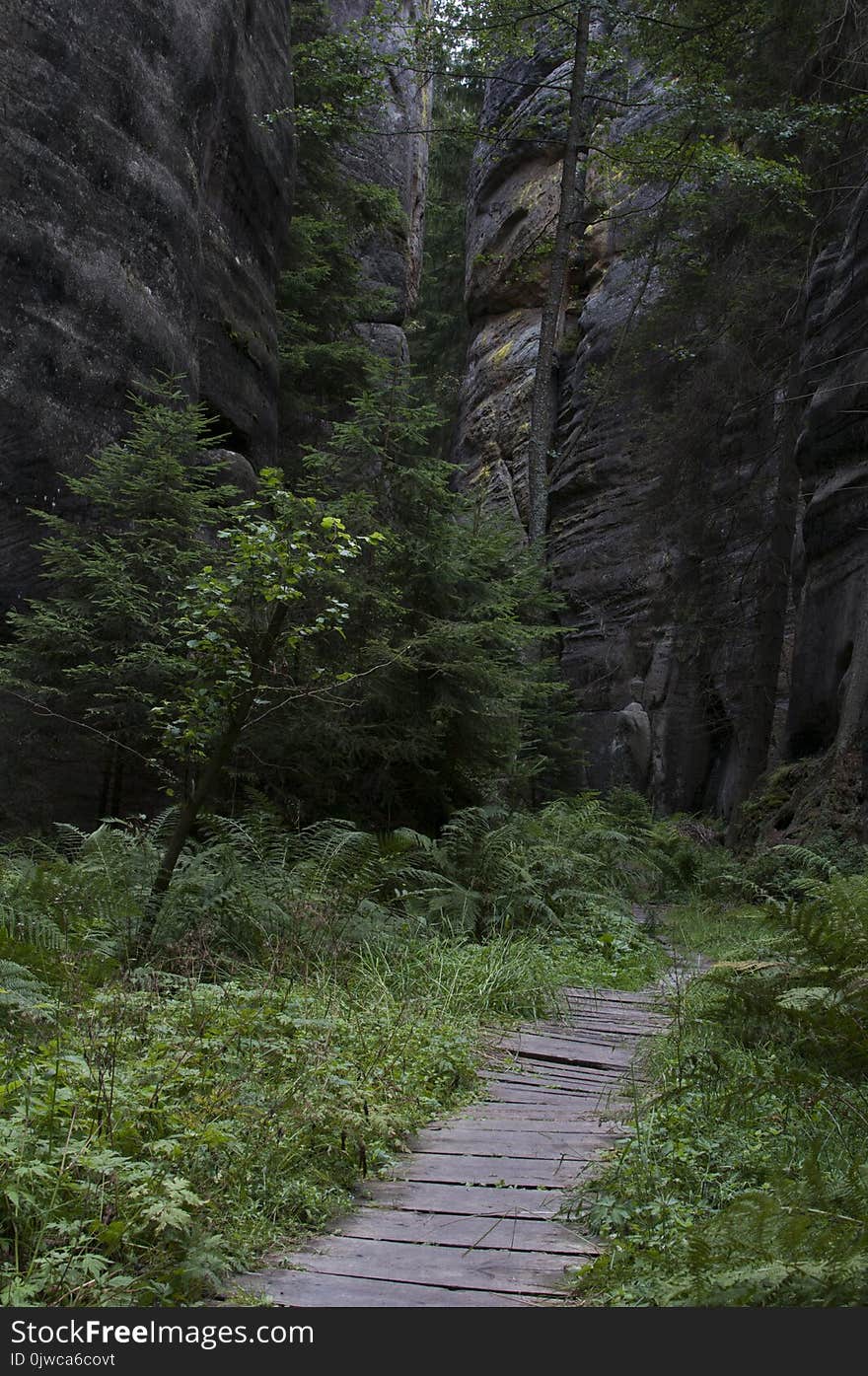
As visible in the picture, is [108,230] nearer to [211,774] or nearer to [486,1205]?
[211,774]

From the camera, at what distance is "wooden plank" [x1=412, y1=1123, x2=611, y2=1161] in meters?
3.97

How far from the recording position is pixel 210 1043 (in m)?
4.14

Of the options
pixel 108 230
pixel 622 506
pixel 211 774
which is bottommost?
pixel 211 774

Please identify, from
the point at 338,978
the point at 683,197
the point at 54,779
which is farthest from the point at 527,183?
the point at 338,978

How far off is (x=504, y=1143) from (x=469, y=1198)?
63 cm

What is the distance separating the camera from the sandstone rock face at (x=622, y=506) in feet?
56.4

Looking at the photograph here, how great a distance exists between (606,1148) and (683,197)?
16.6m

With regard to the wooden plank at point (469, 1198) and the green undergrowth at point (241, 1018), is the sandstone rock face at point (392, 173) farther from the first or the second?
the wooden plank at point (469, 1198)

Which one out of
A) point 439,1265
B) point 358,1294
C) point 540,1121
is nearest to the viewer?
point 358,1294

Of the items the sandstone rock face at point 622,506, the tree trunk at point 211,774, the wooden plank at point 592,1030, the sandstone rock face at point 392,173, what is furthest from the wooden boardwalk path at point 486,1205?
the sandstone rock face at point 392,173

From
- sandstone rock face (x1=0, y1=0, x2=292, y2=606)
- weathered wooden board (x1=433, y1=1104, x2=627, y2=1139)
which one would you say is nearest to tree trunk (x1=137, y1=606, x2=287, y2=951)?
weathered wooden board (x1=433, y1=1104, x2=627, y2=1139)

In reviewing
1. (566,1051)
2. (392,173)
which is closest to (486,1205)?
(566,1051)

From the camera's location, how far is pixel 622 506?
92.9 ft

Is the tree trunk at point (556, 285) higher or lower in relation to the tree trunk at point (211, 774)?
higher
